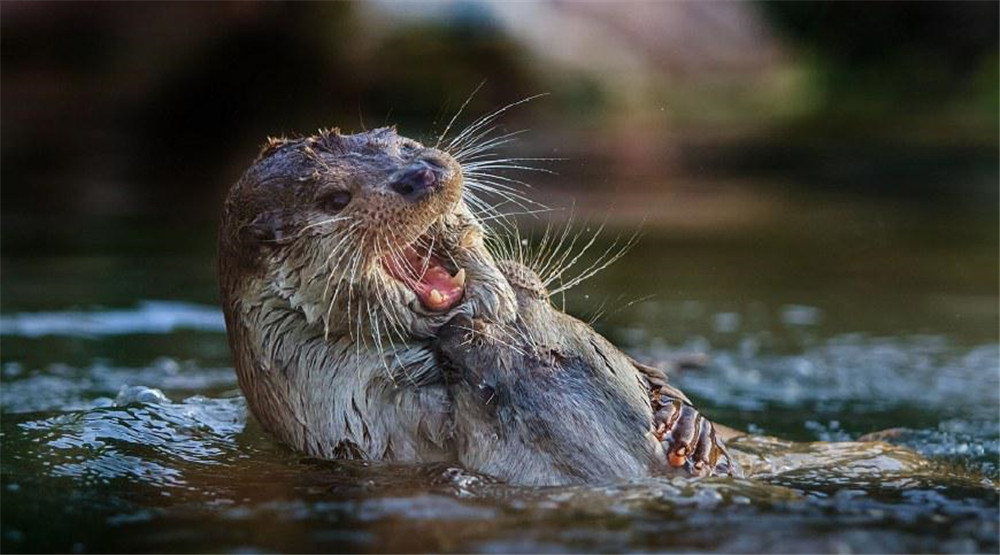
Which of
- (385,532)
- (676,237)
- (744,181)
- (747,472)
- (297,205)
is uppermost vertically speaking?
(744,181)

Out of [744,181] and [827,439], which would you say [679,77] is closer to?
[744,181]

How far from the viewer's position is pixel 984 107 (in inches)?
576

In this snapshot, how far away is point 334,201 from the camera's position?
3.48 meters

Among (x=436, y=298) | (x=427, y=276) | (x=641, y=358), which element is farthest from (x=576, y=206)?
(x=436, y=298)

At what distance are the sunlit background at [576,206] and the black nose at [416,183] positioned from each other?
502mm

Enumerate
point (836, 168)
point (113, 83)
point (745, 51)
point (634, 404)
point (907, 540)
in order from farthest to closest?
point (745, 51) → point (836, 168) → point (113, 83) → point (634, 404) → point (907, 540)

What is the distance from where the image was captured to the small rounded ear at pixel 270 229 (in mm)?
3502

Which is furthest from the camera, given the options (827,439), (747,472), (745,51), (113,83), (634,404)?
(745,51)

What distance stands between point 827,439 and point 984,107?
35.8ft

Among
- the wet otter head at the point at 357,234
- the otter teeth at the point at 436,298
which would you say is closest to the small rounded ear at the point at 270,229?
the wet otter head at the point at 357,234

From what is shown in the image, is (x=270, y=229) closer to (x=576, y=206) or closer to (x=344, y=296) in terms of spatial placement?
(x=344, y=296)

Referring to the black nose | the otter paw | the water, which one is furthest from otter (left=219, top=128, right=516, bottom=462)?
the otter paw

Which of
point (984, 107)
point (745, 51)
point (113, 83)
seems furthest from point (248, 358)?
point (984, 107)

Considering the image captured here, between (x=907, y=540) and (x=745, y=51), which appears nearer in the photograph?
(x=907, y=540)
